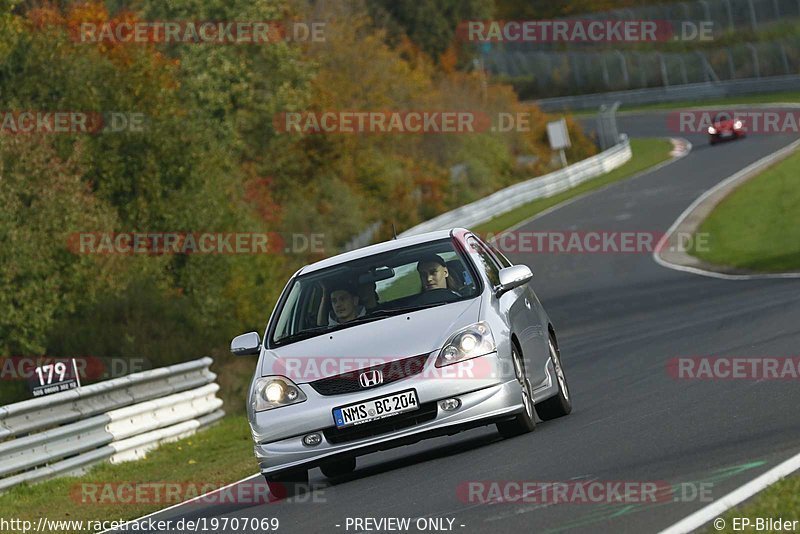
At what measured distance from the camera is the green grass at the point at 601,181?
51.4m

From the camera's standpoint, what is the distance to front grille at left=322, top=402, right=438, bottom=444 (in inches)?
407

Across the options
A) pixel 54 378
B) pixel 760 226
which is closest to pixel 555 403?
pixel 54 378

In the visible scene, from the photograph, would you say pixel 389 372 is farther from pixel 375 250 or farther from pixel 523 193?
pixel 523 193

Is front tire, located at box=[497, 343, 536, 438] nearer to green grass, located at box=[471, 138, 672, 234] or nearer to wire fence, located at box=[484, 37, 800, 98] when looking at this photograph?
green grass, located at box=[471, 138, 672, 234]

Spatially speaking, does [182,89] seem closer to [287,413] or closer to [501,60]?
[287,413]

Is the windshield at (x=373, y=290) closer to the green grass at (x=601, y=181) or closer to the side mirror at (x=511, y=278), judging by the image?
the side mirror at (x=511, y=278)

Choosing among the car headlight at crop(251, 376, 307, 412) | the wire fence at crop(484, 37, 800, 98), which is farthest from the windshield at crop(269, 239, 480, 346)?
the wire fence at crop(484, 37, 800, 98)

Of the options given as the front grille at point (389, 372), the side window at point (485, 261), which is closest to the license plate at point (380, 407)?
the front grille at point (389, 372)

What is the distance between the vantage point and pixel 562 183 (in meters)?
62.3

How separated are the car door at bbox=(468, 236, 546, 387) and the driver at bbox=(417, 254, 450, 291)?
1.03 feet

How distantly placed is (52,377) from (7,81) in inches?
974

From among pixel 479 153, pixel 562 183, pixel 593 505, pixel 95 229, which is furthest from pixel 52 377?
pixel 479 153

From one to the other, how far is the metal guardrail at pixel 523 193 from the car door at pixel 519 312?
3353cm

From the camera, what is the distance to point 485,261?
1201cm
